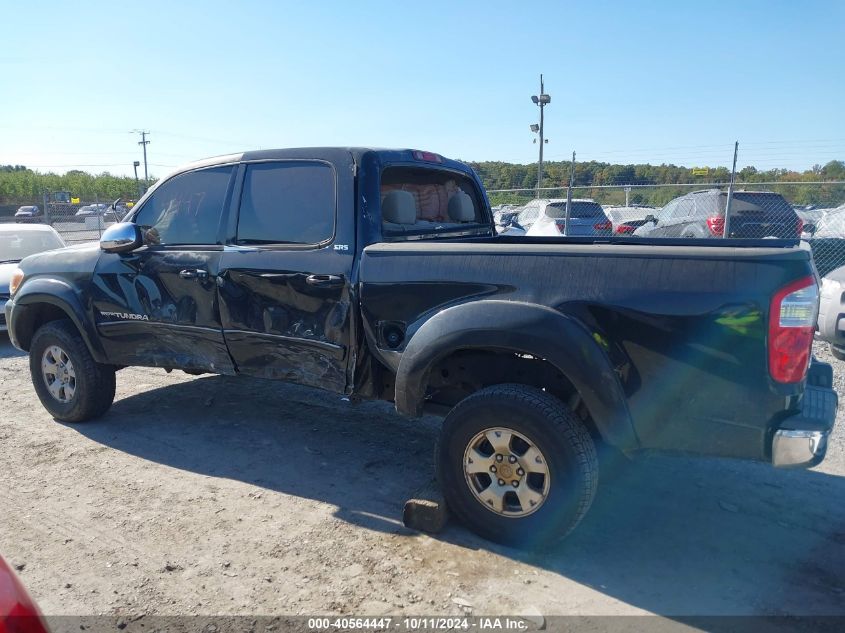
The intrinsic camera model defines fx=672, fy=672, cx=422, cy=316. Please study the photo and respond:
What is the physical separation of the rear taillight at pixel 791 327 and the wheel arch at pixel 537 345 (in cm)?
64

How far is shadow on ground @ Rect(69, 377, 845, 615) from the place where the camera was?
3049 millimetres

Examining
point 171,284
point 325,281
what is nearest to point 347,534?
point 325,281

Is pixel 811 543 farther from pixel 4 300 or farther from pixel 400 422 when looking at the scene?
pixel 4 300

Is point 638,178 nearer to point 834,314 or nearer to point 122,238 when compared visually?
point 834,314

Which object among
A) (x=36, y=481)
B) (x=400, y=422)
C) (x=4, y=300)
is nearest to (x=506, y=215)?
(x=4, y=300)

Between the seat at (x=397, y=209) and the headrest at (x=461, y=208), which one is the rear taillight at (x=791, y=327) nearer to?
the seat at (x=397, y=209)

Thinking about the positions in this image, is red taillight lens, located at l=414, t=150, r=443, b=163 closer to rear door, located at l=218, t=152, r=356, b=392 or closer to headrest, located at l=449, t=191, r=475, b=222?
headrest, located at l=449, t=191, r=475, b=222

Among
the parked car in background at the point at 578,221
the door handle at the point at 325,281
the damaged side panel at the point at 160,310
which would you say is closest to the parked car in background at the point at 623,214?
the parked car in background at the point at 578,221

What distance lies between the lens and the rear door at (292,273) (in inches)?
153

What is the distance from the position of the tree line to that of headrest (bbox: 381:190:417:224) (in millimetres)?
1915

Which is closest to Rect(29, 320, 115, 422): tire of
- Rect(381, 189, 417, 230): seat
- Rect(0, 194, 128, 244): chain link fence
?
Rect(381, 189, 417, 230): seat

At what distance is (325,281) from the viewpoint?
3.85m

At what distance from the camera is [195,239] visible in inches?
179

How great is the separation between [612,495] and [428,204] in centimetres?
228
